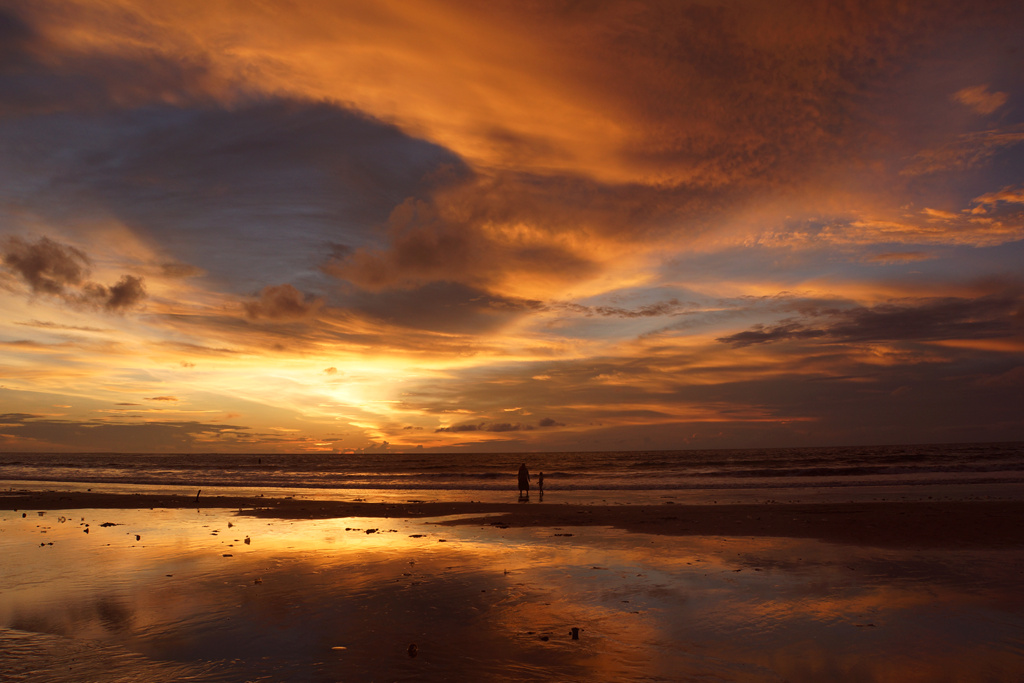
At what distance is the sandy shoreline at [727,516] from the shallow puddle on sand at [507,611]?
229 centimetres

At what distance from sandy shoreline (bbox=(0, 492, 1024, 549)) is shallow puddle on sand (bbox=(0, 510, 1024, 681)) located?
2.29m

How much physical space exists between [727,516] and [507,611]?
16249mm

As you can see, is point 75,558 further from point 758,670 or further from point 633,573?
point 758,670

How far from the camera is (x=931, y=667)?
8.02m

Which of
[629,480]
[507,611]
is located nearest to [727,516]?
[507,611]

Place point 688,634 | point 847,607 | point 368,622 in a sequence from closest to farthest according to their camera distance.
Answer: point 688,634
point 368,622
point 847,607

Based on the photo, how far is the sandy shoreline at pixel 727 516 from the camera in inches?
739

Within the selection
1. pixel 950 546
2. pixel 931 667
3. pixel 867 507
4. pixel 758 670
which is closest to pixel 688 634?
pixel 758 670

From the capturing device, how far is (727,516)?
23.9 m

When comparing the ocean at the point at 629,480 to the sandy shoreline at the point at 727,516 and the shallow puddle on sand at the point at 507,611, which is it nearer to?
the sandy shoreline at the point at 727,516

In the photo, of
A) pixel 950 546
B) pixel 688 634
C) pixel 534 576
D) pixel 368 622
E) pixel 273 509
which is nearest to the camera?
pixel 688 634

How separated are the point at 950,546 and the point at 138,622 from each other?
20.7m

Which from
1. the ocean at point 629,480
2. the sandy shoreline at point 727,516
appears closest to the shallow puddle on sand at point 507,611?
the sandy shoreline at point 727,516

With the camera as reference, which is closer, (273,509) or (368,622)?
(368,622)
